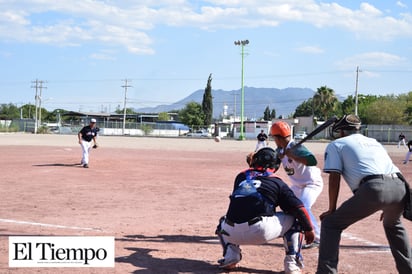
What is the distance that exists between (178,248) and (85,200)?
4907mm

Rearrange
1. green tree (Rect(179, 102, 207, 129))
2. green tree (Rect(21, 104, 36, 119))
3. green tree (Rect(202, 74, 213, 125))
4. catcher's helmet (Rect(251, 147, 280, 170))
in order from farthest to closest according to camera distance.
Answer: green tree (Rect(21, 104, 36, 119)) < green tree (Rect(202, 74, 213, 125)) < green tree (Rect(179, 102, 207, 129)) < catcher's helmet (Rect(251, 147, 280, 170))

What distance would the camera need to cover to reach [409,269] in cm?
519

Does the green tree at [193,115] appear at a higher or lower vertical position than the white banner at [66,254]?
higher

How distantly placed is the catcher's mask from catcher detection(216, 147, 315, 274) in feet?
2.38

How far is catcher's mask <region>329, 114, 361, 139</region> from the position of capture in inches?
208

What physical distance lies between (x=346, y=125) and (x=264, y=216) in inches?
51.1

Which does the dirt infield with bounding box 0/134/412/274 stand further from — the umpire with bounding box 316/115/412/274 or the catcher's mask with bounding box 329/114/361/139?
the catcher's mask with bounding box 329/114/361/139

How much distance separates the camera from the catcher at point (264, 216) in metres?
5.38

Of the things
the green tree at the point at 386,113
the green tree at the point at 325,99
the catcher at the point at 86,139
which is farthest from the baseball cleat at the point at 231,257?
the green tree at the point at 386,113

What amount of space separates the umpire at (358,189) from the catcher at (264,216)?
1.50ft

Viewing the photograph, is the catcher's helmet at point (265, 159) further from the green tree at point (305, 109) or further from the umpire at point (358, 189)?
the green tree at point (305, 109)

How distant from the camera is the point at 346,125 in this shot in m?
5.29

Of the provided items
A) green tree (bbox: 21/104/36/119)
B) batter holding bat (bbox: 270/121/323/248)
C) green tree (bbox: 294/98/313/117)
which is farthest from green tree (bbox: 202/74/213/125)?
batter holding bat (bbox: 270/121/323/248)

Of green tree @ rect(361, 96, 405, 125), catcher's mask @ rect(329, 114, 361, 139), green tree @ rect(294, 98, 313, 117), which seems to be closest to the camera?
catcher's mask @ rect(329, 114, 361, 139)
